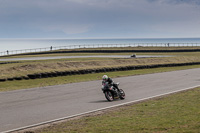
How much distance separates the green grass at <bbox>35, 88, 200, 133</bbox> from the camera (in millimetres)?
9555

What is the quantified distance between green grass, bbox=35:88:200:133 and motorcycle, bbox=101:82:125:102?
1.99 metres

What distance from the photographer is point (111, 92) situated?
16.4 metres

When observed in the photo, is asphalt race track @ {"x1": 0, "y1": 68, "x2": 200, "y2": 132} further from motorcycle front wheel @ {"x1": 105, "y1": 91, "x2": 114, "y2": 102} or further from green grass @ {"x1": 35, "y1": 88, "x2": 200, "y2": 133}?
green grass @ {"x1": 35, "y1": 88, "x2": 200, "y2": 133}

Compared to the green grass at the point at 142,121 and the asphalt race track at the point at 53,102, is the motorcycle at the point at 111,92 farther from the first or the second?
the green grass at the point at 142,121

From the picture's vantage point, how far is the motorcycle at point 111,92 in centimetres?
1603

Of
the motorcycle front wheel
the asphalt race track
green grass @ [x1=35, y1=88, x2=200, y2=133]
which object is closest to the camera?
green grass @ [x1=35, y1=88, x2=200, y2=133]

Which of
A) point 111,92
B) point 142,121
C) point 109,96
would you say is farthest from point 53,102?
point 142,121

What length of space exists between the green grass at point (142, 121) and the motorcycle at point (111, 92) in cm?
199

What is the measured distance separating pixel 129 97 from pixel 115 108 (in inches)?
126

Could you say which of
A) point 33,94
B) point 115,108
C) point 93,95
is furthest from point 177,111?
point 33,94

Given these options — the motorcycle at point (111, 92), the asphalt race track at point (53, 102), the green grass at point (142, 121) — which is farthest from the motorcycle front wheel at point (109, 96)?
the green grass at point (142, 121)

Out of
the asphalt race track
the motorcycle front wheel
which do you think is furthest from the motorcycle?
the asphalt race track

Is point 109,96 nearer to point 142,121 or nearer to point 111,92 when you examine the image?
point 111,92

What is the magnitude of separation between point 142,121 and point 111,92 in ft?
18.8
